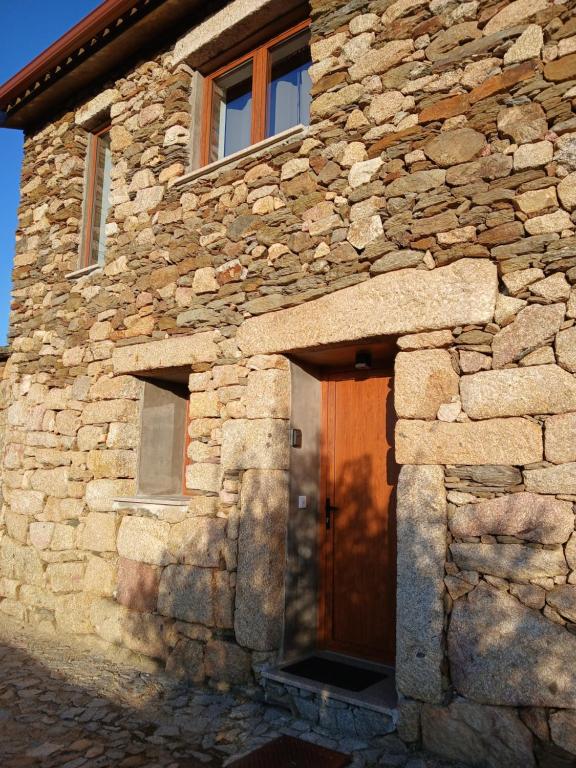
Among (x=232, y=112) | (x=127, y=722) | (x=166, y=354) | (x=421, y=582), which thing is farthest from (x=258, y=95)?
(x=127, y=722)

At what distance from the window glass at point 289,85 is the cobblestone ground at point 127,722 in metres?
3.71

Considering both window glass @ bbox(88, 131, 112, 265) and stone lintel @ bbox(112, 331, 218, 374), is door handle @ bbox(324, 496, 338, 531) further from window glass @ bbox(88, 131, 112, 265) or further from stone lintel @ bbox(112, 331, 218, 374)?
window glass @ bbox(88, 131, 112, 265)

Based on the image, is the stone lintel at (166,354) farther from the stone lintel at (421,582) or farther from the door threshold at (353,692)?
the door threshold at (353,692)

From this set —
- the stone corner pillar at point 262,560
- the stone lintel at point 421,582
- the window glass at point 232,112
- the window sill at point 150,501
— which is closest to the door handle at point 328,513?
the stone corner pillar at point 262,560

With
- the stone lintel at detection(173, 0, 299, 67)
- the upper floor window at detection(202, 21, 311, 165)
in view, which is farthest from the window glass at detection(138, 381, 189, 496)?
the stone lintel at detection(173, 0, 299, 67)

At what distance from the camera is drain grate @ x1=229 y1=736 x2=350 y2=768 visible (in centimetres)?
262

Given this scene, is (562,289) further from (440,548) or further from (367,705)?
(367,705)

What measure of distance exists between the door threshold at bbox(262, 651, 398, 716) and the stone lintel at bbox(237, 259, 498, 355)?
186cm

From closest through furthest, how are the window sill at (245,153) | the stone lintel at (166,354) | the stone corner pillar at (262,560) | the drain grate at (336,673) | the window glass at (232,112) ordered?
the drain grate at (336,673) → the stone corner pillar at (262,560) → the window sill at (245,153) → the stone lintel at (166,354) → the window glass at (232,112)

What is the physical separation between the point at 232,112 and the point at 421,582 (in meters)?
3.77

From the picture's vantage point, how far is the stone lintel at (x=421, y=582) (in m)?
2.66

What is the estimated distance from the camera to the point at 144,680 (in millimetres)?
3695

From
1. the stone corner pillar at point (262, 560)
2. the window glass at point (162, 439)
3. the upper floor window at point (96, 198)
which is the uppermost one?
the upper floor window at point (96, 198)

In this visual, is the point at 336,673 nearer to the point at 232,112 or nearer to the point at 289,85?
the point at 289,85
